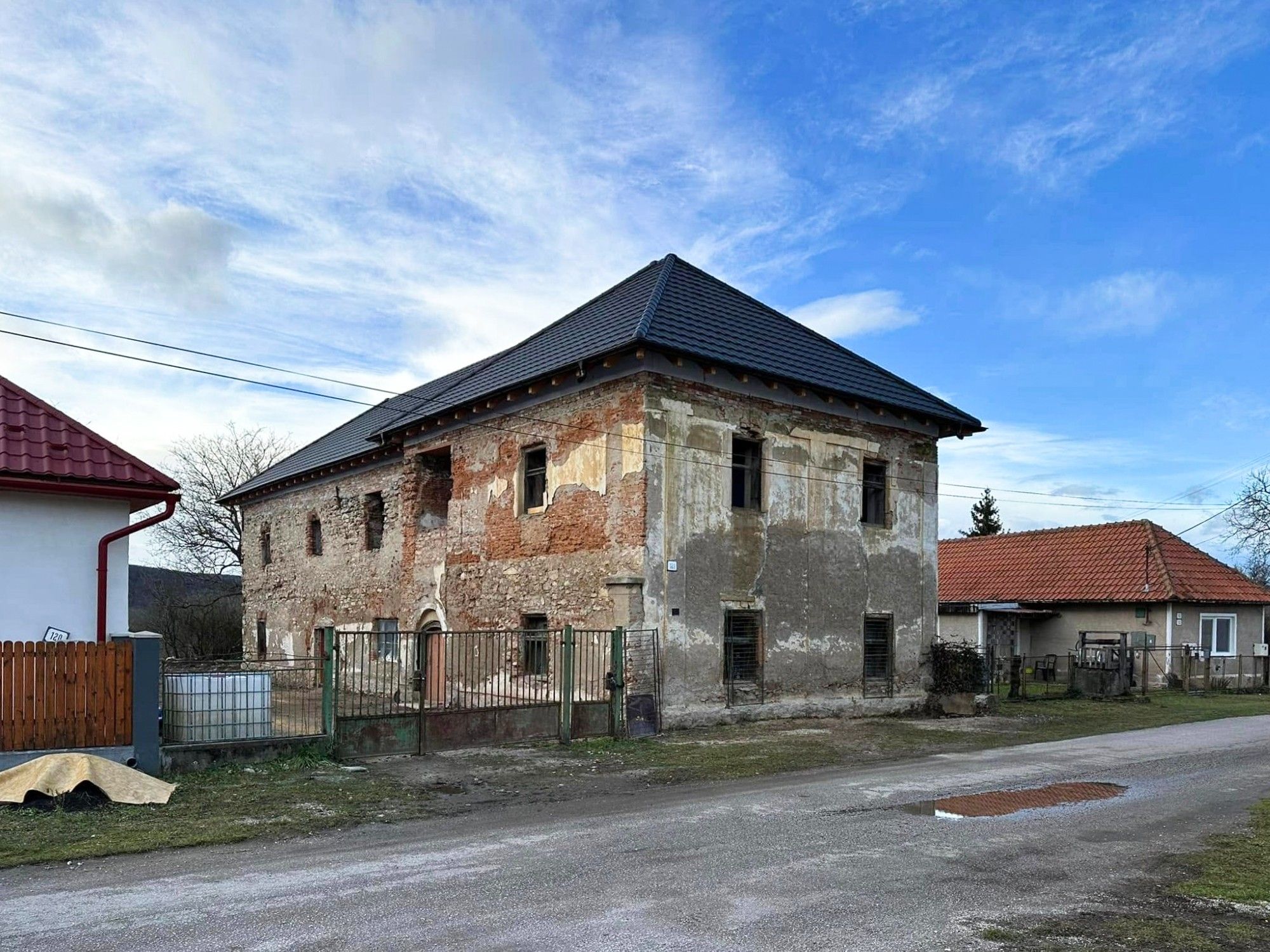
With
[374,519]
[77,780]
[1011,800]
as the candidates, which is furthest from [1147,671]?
[77,780]

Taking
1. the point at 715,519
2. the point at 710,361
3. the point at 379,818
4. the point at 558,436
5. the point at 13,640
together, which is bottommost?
the point at 379,818

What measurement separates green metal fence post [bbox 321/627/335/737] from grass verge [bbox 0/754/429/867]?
0.84 m

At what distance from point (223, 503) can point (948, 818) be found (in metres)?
29.6

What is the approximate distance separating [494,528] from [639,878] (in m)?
13.0

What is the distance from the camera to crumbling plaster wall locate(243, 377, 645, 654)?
1684cm

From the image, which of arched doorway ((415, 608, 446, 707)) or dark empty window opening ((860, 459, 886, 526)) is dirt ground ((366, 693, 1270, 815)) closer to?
dark empty window opening ((860, 459, 886, 526))

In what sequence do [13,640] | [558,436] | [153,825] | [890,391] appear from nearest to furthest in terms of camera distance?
1. [153,825]
2. [13,640]
3. [558,436]
4. [890,391]

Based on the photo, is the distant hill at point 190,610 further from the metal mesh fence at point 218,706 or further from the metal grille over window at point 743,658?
the metal mesh fence at point 218,706

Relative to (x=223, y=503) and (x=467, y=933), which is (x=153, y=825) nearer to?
(x=467, y=933)

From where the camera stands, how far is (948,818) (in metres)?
9.25

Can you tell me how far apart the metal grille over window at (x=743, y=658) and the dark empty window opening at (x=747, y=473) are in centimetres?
202

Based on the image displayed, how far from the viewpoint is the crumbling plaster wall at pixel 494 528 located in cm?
1684

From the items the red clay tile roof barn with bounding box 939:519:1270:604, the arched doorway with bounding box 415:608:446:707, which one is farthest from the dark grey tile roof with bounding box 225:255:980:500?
the red clay tile roof barn with bounding box 939:519:1270:604

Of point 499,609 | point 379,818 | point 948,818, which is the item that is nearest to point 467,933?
point 379,818
